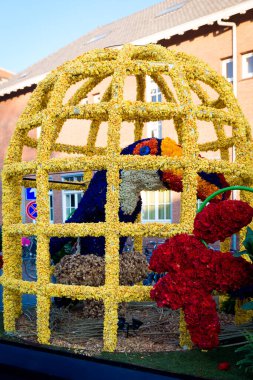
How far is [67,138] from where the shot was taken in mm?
16531

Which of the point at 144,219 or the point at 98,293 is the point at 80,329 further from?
the point at 144,219

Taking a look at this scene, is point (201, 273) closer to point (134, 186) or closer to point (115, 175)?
point (115, 175)

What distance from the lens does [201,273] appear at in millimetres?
3621

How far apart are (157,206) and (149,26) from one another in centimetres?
562

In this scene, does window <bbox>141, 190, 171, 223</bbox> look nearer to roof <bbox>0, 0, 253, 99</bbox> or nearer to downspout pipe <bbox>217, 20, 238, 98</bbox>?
downspout pipe <bbox>217, 20, 238, 98</bbox>

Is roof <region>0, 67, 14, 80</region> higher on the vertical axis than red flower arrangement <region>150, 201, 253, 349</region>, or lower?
higher

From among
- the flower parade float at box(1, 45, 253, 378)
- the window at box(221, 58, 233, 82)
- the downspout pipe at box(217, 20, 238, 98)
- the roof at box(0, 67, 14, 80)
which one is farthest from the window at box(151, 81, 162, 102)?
the roof at box(0, 67, 14, 80)

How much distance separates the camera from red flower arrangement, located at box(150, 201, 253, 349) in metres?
3.58

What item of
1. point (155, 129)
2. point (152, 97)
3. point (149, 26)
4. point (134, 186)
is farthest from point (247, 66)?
point (134, 186)

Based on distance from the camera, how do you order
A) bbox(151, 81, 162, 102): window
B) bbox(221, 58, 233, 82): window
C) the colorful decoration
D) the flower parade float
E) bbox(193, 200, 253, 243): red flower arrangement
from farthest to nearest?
bbox(151, 81, 162, 102): window < bbox(221, 58, 233, 82): window < the colorful decoration < the flower parade float < bbox(193, 200, 253, 243): red flower arrangement

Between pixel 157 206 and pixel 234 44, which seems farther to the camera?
pixel 157 206

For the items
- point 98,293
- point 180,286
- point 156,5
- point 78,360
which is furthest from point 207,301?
point 156,5

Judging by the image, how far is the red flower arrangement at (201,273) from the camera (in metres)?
3.58

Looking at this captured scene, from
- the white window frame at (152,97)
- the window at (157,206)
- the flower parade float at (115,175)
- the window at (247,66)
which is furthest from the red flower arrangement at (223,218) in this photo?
the white window frame at (152,97)
